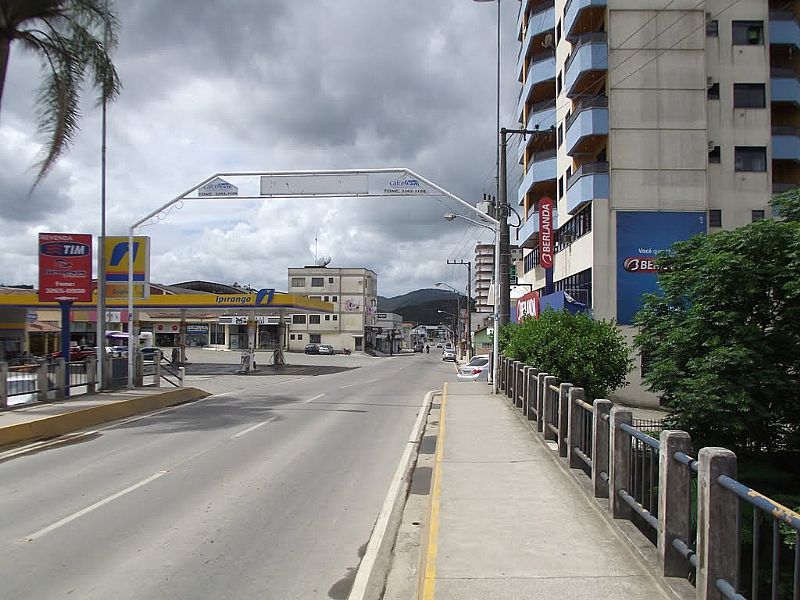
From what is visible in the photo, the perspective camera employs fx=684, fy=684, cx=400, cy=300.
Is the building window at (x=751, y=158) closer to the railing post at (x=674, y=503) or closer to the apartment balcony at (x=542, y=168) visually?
the apartment balcony at (x=542, y=168)

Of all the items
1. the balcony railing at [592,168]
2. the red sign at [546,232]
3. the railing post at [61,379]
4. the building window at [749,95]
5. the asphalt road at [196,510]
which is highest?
the building window at [749,95]

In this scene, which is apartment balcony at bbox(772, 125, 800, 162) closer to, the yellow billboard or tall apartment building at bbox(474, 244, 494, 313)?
the yellow billboard

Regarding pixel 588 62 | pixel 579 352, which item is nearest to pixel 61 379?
pixel 579 352

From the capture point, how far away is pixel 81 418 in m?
16.0

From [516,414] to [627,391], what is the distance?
49.6 ft

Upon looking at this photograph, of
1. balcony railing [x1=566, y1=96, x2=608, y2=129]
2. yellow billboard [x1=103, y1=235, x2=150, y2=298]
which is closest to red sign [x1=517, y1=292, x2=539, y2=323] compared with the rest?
balcony railing [x1=566, y1=96, x2=608, y2=129]

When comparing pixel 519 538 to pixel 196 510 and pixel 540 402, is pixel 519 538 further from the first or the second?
pixel 540 402

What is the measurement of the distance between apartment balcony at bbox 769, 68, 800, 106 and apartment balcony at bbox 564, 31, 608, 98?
8.20 metres

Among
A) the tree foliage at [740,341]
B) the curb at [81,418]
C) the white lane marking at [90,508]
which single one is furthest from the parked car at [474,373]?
the white lane marking at [90,508]

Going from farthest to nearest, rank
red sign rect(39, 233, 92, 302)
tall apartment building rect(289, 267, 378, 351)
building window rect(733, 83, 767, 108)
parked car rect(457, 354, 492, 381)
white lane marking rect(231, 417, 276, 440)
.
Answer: tall apartment building rect(289, 267, 378, 351) < parked car rect(457, 354, 492, 381) < building window rect(733, 83, 767, 108) < red sign rect(39, 233, 92, 302) < white lane marking rect(231, 417, 276, 440)

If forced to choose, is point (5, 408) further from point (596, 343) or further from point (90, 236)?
point (596, 343)

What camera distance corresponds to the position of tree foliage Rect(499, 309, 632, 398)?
56.4 feet

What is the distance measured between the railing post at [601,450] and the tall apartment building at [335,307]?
9408cm

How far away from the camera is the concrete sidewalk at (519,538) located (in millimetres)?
5223
